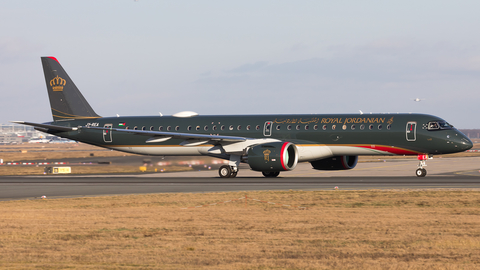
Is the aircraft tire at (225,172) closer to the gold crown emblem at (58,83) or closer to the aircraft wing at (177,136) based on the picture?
the aircraft wing at (177,136)

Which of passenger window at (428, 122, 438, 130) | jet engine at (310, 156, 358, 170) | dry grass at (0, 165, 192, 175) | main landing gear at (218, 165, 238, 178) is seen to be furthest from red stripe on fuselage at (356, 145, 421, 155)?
dry grass at (0, 165, 192, 175)

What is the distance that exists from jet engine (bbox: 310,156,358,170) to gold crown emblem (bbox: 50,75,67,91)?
21.8m

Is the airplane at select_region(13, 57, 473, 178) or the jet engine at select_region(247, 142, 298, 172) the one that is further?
the airplane at select_region(13, 57, 473, 178)

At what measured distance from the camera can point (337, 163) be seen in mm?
Answer: 40844

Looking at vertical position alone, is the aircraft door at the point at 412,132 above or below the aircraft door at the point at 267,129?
below

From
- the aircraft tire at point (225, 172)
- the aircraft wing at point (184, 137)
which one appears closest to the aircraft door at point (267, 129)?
the aircraft wing at point (184, 137)

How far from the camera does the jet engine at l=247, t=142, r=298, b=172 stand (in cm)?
3597

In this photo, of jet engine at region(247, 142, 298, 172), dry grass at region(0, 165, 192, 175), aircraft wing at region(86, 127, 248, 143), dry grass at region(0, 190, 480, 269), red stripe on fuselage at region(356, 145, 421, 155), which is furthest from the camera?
dry grass at region(0, 165, 192, 175)

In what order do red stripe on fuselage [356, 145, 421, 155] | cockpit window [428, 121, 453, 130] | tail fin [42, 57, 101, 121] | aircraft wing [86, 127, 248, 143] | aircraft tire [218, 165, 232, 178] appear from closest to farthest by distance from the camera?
cockpit window [428, 121, 453, 130]
red stripe on fuselage [356, 145, 421, 155]
aircraft wing [86, 127, 248, 143]
aircraft tire [218, 165, 232, 178]
tail fin [42, 57, 101, 121]

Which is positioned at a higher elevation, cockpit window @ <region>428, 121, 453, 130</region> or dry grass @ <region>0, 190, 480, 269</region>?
cockpit window @ <region>428, 121, 453, 130</region>

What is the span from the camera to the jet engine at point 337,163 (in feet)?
134

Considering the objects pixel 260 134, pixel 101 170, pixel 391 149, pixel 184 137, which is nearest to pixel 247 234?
pixel 391 149

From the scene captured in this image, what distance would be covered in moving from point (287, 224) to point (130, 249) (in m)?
4.91

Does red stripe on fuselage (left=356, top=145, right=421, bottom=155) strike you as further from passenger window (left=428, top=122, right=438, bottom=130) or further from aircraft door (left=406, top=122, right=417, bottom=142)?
passenger window (left=428, top=122, right=438, bottom=130)
